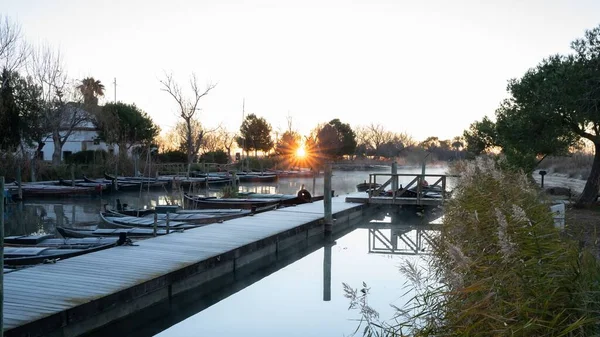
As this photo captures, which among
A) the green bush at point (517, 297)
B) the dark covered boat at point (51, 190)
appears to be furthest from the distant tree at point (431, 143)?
the green bush at point (517, 297)

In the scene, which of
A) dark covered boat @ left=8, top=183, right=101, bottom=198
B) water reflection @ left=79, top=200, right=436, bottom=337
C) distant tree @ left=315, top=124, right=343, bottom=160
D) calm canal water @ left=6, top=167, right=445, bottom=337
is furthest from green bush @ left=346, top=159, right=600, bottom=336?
distant tree @ left=315, top=124, right=343, bottom=160

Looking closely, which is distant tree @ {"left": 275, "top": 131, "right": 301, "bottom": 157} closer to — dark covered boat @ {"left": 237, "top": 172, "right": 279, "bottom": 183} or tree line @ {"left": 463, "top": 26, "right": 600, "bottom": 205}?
dark covered boat @ {"left": 237, "top": 172, "right": 279, "bottom": 183}

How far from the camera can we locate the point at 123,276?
29.5 ft

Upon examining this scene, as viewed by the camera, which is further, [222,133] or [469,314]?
[222,133]

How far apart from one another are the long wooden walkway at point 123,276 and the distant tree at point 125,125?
39.2m

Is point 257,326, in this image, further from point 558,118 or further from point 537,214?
point 558,118

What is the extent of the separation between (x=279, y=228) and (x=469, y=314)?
1168 centimetres

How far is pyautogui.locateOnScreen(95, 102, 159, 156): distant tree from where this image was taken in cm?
5128

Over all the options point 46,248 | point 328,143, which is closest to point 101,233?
point 46,248

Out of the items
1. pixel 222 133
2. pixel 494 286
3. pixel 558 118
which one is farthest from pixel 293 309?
pixel 222 133

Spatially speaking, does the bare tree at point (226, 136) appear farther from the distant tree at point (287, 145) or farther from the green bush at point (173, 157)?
the green bush at point (173, 157)

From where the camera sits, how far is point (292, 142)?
74125 millimetres

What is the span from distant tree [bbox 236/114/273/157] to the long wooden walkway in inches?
2093

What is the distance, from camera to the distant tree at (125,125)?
51281 mm
